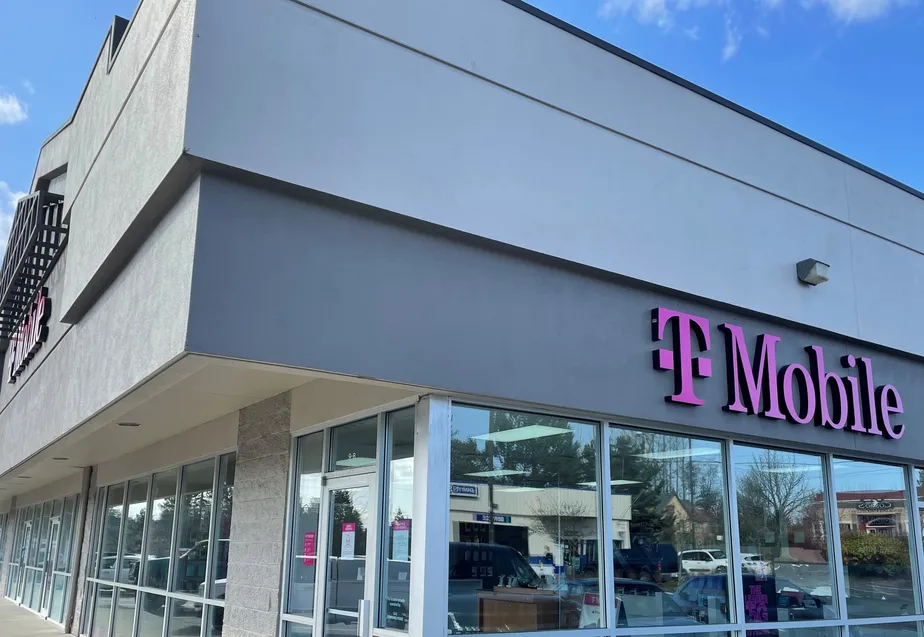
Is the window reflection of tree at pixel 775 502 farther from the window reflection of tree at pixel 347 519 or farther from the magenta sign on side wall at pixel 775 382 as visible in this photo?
the window reflection of tree at pixel 347 519

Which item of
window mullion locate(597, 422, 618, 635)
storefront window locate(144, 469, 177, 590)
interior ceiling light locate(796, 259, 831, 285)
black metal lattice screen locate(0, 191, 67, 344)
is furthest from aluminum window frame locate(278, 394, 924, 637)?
black metal lattice screen locate(0, 191, 67, 344)

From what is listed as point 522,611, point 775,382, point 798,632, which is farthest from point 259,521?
point 798,632

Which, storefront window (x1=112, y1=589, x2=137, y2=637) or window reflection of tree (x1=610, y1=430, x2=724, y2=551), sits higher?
window reflection of tree (x1=610, y1=430, x2=724, y2=551)

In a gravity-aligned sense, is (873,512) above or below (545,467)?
below

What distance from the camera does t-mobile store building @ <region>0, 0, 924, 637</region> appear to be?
566 cm

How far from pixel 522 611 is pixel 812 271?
16.2 feet

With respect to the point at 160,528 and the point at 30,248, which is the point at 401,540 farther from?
the point at 30,248

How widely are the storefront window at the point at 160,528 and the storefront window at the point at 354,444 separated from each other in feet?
16.5

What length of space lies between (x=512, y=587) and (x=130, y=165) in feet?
15.5

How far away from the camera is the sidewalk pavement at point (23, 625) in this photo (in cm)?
1495

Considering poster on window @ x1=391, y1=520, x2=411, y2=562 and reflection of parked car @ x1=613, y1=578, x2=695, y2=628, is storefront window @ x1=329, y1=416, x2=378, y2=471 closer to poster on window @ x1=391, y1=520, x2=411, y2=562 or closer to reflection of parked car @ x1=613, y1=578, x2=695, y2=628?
poster on window @ x1=391, y1=520, x2=411, y2=562

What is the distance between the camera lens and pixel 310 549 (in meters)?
7.38

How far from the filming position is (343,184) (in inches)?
229

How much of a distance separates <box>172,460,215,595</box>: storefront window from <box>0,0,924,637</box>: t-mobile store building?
78 millimetres
